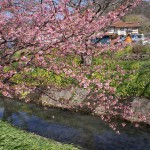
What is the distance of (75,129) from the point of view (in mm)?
13828

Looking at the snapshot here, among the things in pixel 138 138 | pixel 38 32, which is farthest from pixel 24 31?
pixel 138 138

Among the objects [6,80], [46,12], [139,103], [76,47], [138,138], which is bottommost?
[138,138]

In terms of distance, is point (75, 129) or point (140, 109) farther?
point (140, 109)

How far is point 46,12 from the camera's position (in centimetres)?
886

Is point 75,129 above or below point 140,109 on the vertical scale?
below

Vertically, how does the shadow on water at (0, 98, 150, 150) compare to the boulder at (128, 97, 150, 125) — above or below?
below

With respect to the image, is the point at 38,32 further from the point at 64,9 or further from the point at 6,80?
the point at 6,80

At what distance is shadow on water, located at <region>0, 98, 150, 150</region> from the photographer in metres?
11.9

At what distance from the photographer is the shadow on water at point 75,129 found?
39.1ft

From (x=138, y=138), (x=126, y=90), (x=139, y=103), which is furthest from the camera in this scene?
(x=126, y=90)

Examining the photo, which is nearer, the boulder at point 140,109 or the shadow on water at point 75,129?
the shadow on water at point 75,129

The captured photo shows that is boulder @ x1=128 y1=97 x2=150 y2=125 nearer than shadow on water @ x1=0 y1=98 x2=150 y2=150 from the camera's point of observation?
No

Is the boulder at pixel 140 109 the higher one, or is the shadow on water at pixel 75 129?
the boulder at pixel 140 109

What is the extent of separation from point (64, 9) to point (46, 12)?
53 centimetres
